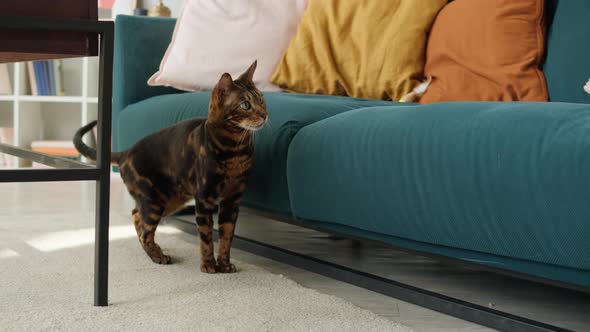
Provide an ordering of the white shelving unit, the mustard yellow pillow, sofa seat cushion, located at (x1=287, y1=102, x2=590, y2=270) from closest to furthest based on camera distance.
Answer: sofa seat cushion, located at (x1=287, y1=102, x2=590, y2=270) → the mustard yellow pillow → the white shelving unit

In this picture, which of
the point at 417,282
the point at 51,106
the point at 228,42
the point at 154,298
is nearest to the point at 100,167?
the point at 154,298

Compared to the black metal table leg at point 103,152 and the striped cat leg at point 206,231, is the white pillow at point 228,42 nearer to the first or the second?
Answer: the striped cat leg at point 206,231

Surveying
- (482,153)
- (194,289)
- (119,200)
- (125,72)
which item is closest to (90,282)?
(194,289)

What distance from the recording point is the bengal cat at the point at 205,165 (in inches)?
71.1

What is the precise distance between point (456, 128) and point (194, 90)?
138 cm

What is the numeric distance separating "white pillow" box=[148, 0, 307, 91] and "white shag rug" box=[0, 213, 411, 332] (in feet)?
2.17

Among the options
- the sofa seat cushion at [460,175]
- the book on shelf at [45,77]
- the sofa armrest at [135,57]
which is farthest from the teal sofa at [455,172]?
the book on shelf at [45,77]

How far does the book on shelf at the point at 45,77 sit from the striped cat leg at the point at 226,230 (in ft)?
9.19

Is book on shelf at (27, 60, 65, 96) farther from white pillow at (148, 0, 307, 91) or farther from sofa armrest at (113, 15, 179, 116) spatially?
white pillow at (148, 0, 307, 91)

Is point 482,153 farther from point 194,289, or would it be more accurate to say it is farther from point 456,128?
point 194,289

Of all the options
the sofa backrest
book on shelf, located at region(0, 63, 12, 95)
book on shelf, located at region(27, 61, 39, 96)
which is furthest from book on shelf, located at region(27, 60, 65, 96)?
the sofa backrest

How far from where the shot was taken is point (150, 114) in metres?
2.52

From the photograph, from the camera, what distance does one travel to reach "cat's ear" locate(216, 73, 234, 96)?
1.78 meters

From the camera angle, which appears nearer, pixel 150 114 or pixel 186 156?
pixel 186 156
